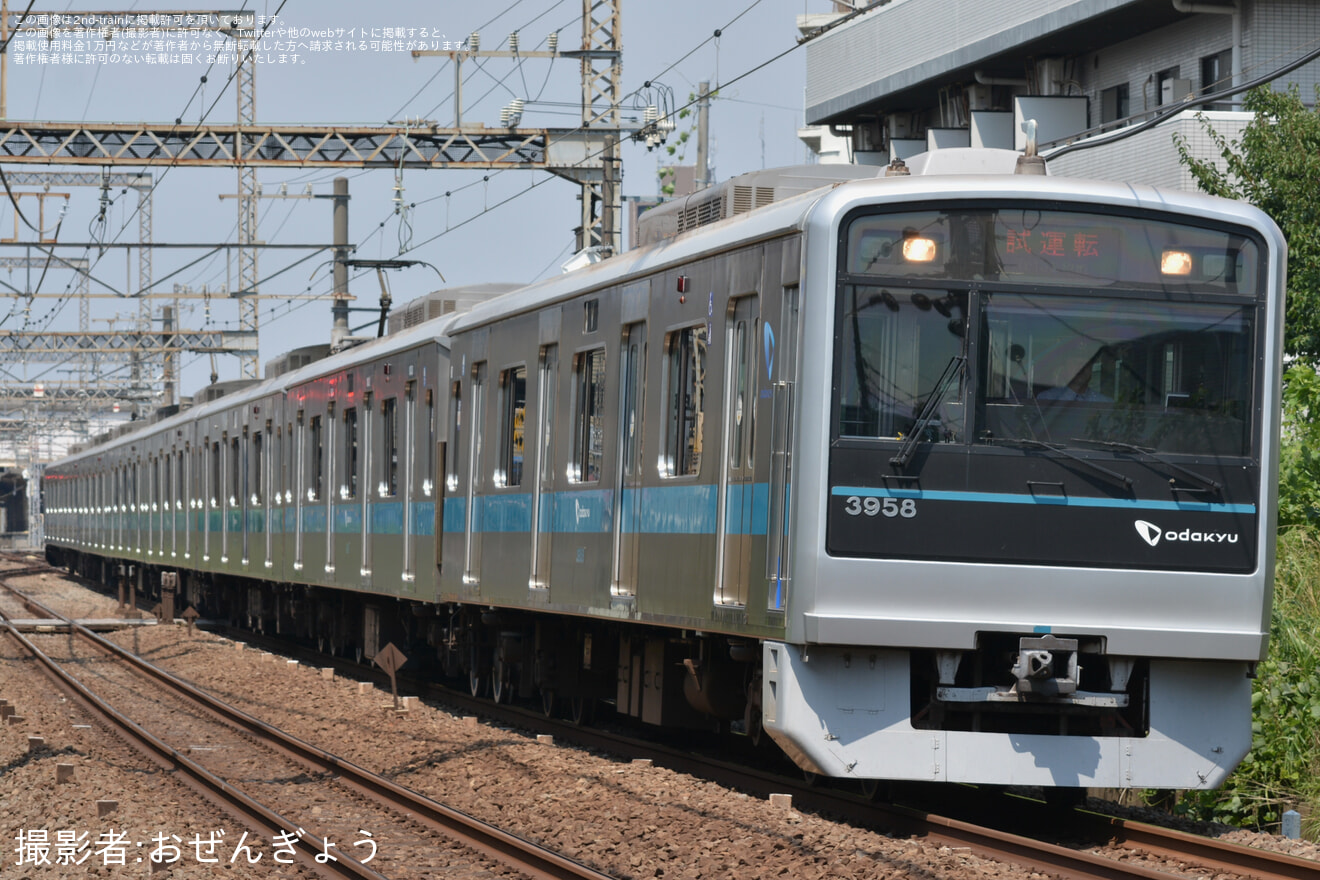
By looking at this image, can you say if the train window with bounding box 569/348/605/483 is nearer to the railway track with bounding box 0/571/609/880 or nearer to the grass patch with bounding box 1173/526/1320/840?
the railway track with bounding box 0/571/609/880

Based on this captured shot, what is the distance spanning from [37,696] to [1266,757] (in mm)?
11779

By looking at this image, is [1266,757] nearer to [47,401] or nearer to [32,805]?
[32,805]

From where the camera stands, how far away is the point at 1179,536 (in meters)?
8.41

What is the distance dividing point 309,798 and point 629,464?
267 cm

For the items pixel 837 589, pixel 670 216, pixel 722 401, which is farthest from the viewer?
pixel 670 216

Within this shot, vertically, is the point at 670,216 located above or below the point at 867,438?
above

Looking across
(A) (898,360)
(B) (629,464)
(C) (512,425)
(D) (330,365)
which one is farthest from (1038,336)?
(D) (330,365)

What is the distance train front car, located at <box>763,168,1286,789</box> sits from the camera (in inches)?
325

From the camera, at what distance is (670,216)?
11109 mm

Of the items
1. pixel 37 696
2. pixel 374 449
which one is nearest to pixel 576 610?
pixel 374 449

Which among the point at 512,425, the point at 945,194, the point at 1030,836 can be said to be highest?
the point at 945,194

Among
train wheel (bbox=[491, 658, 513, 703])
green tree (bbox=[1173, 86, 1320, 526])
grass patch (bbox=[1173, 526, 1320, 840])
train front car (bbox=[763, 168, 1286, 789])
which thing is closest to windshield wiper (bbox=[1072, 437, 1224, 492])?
train front car (bbox=[763, 168, 1286, 789])

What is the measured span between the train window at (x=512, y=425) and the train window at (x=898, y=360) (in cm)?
488

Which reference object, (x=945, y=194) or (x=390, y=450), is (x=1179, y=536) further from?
(x=390, y=450)
